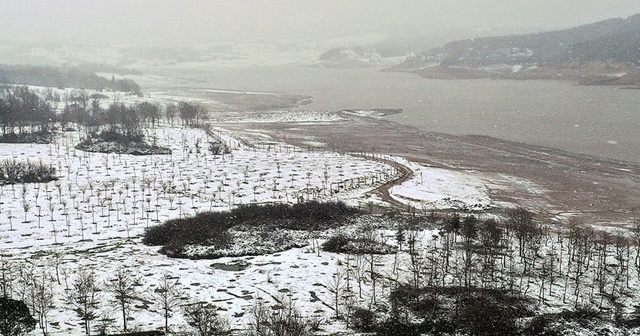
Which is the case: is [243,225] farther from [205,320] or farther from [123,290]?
[205,320]

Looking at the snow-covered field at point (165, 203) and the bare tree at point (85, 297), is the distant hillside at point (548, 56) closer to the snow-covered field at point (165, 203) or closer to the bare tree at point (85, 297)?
the snow-covered field at point (165, 203)

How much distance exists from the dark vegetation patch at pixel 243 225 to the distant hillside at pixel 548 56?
83143 mm

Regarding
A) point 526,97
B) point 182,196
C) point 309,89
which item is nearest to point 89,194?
point 182,196

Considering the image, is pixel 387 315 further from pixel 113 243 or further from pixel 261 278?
pixel 113 243

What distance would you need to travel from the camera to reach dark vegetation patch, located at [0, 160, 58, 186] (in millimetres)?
34594

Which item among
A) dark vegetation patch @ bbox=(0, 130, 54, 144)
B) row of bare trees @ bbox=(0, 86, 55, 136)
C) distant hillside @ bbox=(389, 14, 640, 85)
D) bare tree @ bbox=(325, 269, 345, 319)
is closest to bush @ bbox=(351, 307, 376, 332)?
bare tree @ bbox=(325, 269, 345, 319)

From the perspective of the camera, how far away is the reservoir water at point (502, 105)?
179ft

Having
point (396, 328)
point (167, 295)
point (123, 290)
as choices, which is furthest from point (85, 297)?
point (396, 328)

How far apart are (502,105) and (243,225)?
200 ft

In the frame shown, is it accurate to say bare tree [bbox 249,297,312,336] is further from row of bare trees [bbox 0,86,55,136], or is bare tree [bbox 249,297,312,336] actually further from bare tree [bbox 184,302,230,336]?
row of bare trees [bbox 0,86,55,136]

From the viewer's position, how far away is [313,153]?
4759 cm

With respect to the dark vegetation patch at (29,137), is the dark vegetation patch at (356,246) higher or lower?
lower

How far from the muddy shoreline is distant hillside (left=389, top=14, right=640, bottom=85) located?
53.9m

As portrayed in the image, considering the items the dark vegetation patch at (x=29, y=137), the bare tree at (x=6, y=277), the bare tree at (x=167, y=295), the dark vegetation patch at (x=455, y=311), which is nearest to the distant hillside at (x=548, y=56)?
the dark vegetation patch at (x=29, y=137)
